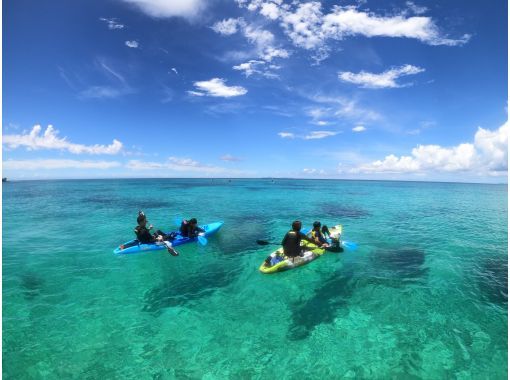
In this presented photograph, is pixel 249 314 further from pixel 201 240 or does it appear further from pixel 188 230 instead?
pixel 188 230

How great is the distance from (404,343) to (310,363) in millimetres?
3642

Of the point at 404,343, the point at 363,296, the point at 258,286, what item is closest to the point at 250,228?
the point at 258,286

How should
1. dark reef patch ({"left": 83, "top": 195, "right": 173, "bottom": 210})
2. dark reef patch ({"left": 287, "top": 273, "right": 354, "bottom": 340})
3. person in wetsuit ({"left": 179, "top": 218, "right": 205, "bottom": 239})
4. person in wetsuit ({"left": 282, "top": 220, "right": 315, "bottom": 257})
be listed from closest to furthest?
1. dark reef patch ({"left": 287, "top": 273, "right": 354, "bottom": 340})
2. person in wetsuit ({"left": 282, "top": 220, "right": 315, "bottom": 257})
3. person in wetsuit ({"left": 179, "top": 218, "right": 205, "bottom": 239})
4. dark reef patch ({"left": 83, "top": 195, "right": 173, "bottom": 210})

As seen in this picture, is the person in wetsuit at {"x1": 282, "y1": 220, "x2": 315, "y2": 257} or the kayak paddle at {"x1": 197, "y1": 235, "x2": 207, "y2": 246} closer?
the person in wetsuit at {"x1": 282, "y1": 220, "x2": 315, "y2": 257}

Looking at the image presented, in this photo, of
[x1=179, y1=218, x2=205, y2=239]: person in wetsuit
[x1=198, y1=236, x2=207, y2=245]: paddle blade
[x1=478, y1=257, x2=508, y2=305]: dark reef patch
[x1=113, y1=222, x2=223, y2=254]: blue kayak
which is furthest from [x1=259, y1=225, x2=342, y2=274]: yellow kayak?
[x1=478, y1=257, x2=508, y2=305]: dark reef patch

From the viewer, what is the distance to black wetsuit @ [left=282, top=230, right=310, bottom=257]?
15016 millimetres

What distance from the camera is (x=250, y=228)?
27672 mm

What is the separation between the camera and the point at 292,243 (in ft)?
50.1

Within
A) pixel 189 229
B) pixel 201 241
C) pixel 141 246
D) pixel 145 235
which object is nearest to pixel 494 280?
pixel 201 241

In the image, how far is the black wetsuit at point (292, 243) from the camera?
15.0 metres

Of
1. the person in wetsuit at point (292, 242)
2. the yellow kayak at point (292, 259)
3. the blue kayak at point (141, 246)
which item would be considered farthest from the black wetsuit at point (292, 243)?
the blue kayak at point (141, 246)

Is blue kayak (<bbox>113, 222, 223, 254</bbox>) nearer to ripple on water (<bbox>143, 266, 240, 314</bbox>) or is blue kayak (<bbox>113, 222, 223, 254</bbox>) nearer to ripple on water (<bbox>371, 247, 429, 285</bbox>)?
ripple on water (<bbox>143, 266, 240, 314</bbox>)

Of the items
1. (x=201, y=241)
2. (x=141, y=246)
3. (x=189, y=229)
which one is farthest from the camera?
(x=189, y=229)

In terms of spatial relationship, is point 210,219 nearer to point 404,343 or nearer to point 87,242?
point 87,242
